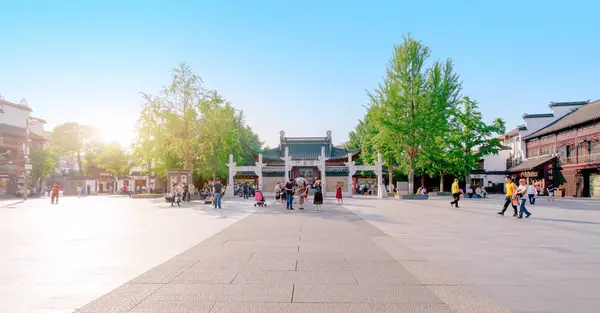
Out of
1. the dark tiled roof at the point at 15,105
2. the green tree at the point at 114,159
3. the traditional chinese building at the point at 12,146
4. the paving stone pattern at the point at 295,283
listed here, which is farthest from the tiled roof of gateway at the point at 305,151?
the paving stone pattern at the point at 295,283

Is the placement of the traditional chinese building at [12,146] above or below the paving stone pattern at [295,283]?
above

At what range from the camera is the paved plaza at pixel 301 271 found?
462cm

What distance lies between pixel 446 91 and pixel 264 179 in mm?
21169

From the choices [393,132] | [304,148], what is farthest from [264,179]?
[393,132]

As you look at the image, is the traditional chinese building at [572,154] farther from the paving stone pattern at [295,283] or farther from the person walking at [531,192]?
the paving stone pattern at [295,283]

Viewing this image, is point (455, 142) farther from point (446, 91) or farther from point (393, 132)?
point (393, 132)

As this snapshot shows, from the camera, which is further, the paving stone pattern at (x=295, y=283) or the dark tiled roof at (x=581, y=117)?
the dark tiled roof at (x=581, y=117)

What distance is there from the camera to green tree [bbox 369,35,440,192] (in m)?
33.4

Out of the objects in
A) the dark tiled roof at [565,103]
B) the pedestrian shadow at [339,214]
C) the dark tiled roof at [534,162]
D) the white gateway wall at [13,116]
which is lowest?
the pedestrian shadow at [339,214]

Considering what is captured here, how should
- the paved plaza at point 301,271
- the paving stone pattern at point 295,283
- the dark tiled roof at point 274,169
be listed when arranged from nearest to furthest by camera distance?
1. the paving stone pattern at point 295,283
2. the paved plaza at point 301,271
3. the dark tiled roof at point 274,169

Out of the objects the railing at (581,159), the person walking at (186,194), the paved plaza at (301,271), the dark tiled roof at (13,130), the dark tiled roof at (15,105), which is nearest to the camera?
the paved plaza at (301,271)

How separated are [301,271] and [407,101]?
98.0 feet

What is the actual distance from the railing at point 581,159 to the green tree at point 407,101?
47.0 feet

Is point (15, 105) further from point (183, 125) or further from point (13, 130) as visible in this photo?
point (183, 125)
